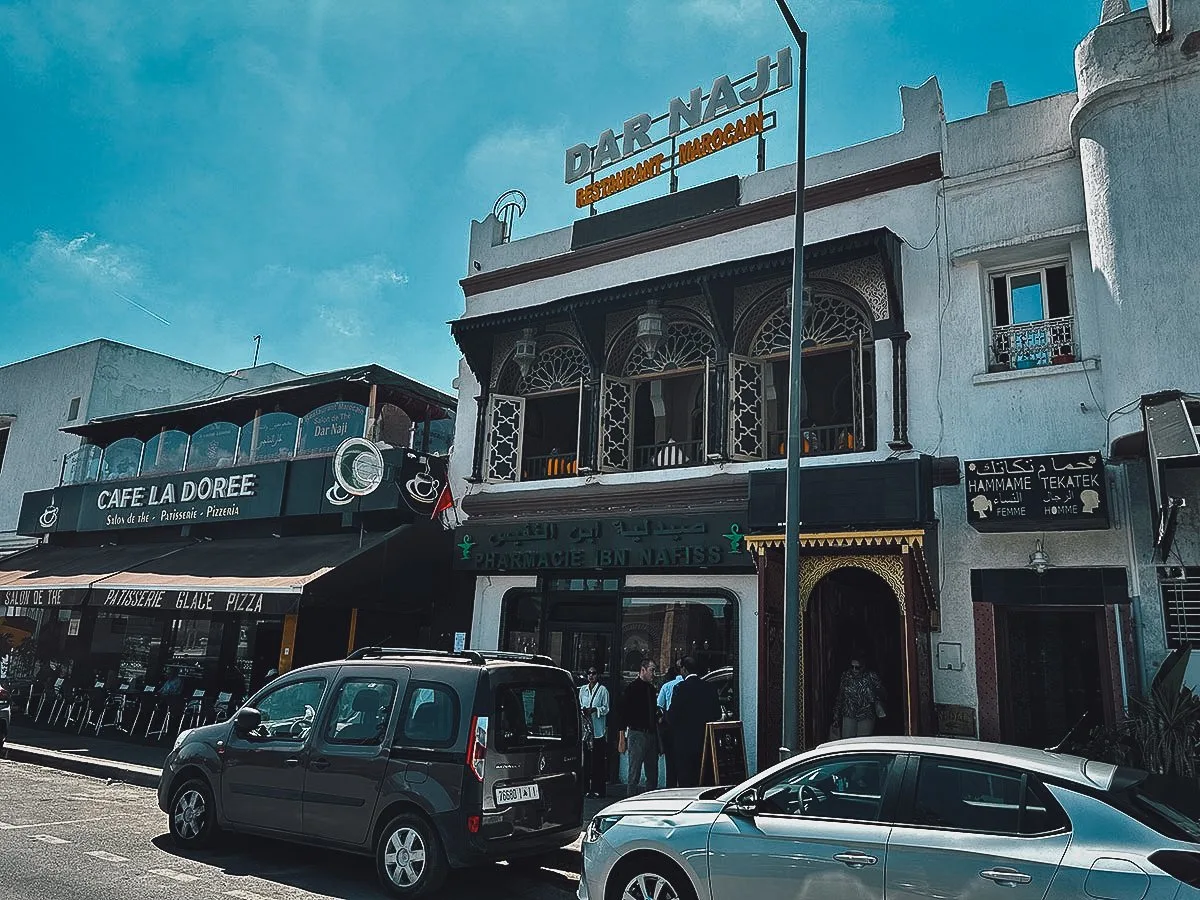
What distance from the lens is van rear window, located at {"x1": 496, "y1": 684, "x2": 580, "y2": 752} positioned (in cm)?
738

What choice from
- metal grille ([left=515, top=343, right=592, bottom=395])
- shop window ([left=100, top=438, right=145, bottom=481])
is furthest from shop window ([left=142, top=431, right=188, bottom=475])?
metal grille ([left=515, top=343, right=592, bottom=395])

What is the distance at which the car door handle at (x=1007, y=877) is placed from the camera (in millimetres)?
4508

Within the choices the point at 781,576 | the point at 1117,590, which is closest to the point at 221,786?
the point at 781,576

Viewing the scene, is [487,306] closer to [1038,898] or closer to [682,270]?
[682,270]

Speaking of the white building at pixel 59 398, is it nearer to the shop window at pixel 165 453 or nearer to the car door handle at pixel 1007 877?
the shop window at pixel 165 453

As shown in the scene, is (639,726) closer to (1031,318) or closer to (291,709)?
(291,709)

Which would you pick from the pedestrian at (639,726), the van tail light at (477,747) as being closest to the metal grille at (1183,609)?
the pedestrian at (639,726)

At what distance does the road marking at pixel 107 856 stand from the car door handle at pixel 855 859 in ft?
20.6

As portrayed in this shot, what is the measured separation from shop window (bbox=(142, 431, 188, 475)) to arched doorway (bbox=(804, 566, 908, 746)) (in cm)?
1468

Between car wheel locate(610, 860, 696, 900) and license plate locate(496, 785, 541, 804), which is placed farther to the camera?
license plate locate(496, 785, 541, 804)

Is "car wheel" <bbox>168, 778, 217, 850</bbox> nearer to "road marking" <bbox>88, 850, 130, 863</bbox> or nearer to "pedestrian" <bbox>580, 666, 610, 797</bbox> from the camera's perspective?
"road marking" <bbox>88, 850, 130, 863</bbox>

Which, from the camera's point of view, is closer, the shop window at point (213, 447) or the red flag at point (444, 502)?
the red flag at point (444, 502)

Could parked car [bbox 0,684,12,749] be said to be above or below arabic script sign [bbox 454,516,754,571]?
below

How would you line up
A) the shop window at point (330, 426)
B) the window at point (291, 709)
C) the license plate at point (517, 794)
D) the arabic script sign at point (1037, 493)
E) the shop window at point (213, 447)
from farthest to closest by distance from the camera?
the shop window at point (213, 447) → the shop window at point (330, 426) → the arabic script sign at point (1037, 493) → the window at point (291, 709) → the license plate at point (517, 794)
